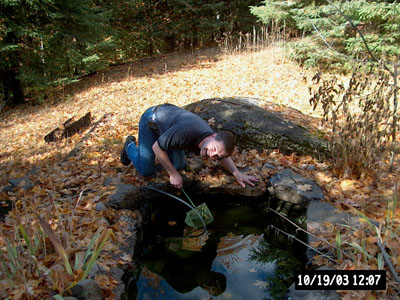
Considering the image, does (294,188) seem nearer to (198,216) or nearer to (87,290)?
(198,216)

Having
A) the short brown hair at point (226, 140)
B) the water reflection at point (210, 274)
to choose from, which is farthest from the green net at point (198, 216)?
the short brown hair at point (226, 140)

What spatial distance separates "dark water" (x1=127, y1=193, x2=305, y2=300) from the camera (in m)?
2.46

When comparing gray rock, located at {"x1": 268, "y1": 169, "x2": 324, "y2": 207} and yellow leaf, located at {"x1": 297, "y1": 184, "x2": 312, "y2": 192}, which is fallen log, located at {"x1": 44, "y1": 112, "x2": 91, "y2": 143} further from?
yellow leaf, located at {"x1": 297, "y1": 184, "x2": 312, "y2": 192}

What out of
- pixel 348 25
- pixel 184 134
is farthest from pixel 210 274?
pixel 348 25

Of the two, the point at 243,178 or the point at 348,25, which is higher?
the point at 348,25

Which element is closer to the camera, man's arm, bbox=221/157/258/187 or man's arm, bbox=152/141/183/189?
man's arm, bbox=152/141/183/189

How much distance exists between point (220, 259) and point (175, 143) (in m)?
1.20

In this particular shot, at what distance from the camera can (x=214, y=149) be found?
2824mm

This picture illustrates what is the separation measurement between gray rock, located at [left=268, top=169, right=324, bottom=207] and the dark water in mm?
275

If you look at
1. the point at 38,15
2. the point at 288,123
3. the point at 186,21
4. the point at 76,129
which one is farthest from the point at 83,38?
the point at 288,123

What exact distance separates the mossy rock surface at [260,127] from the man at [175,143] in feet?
3.18

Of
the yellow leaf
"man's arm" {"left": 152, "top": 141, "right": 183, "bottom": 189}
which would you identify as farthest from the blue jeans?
the yellow leaf

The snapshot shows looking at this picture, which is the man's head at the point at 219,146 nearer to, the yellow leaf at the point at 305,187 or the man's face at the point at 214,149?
the man's face at the point at 214,149

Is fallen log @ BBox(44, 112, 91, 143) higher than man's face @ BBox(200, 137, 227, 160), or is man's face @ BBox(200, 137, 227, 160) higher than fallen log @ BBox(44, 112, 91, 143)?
man's face @ BBox(200, 137, 227, 160)
